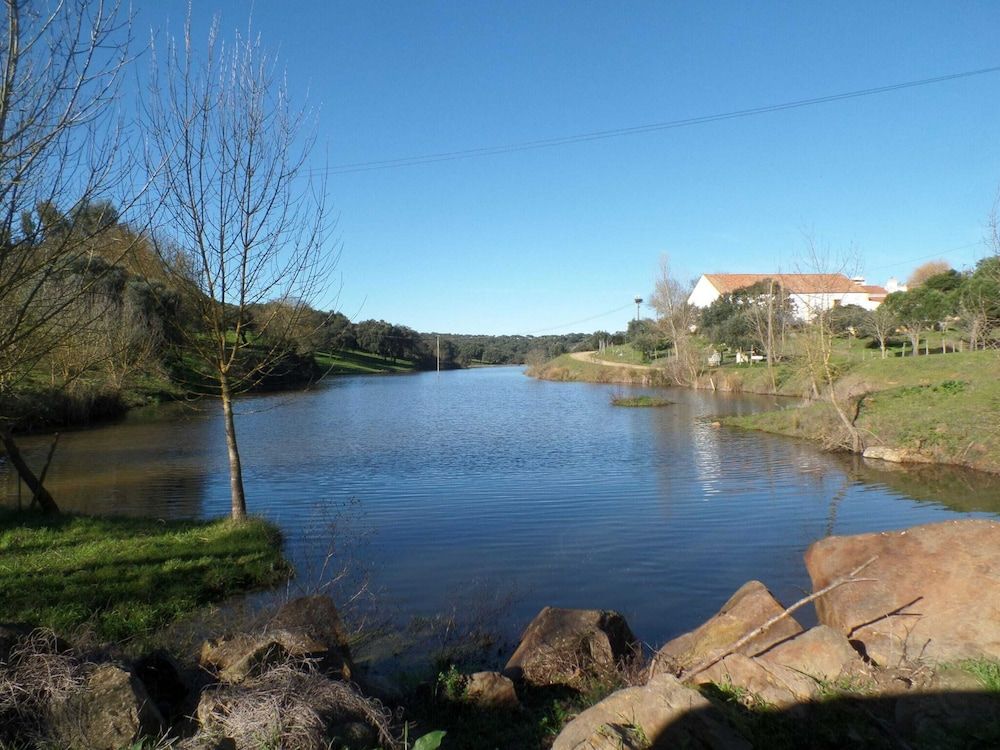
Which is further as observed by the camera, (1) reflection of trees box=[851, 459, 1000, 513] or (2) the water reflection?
(1) reflection of trees box=[851, 459, 1000, 513]

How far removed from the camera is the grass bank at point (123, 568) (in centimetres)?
745

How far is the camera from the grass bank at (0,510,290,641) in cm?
745

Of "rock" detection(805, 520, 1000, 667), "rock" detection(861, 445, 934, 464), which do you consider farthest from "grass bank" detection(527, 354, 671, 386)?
"rock" detection(805, 520, 1000, 667)

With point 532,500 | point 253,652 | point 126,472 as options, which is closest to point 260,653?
point 253,652

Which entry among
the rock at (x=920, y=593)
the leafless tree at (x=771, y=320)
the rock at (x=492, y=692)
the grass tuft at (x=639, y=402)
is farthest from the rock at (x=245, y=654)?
the leafless tree at (x=771, y=320)

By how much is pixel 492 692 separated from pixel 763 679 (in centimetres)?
204

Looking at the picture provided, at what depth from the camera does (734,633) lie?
632 cm

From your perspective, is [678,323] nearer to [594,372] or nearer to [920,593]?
[594,372]

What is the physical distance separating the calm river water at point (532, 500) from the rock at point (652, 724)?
3.43 meters

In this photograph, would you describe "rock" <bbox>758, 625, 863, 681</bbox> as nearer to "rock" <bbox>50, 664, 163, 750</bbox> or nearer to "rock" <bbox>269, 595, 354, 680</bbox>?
"rock" <bbox>269, 595, 354, 680</bbox>

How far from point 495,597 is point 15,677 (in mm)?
5759

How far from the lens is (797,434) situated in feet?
83.5

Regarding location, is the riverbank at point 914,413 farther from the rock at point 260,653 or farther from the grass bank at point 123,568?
the rock at point 260,653

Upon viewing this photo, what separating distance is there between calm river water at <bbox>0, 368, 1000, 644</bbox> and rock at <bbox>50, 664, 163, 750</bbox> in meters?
4.51
